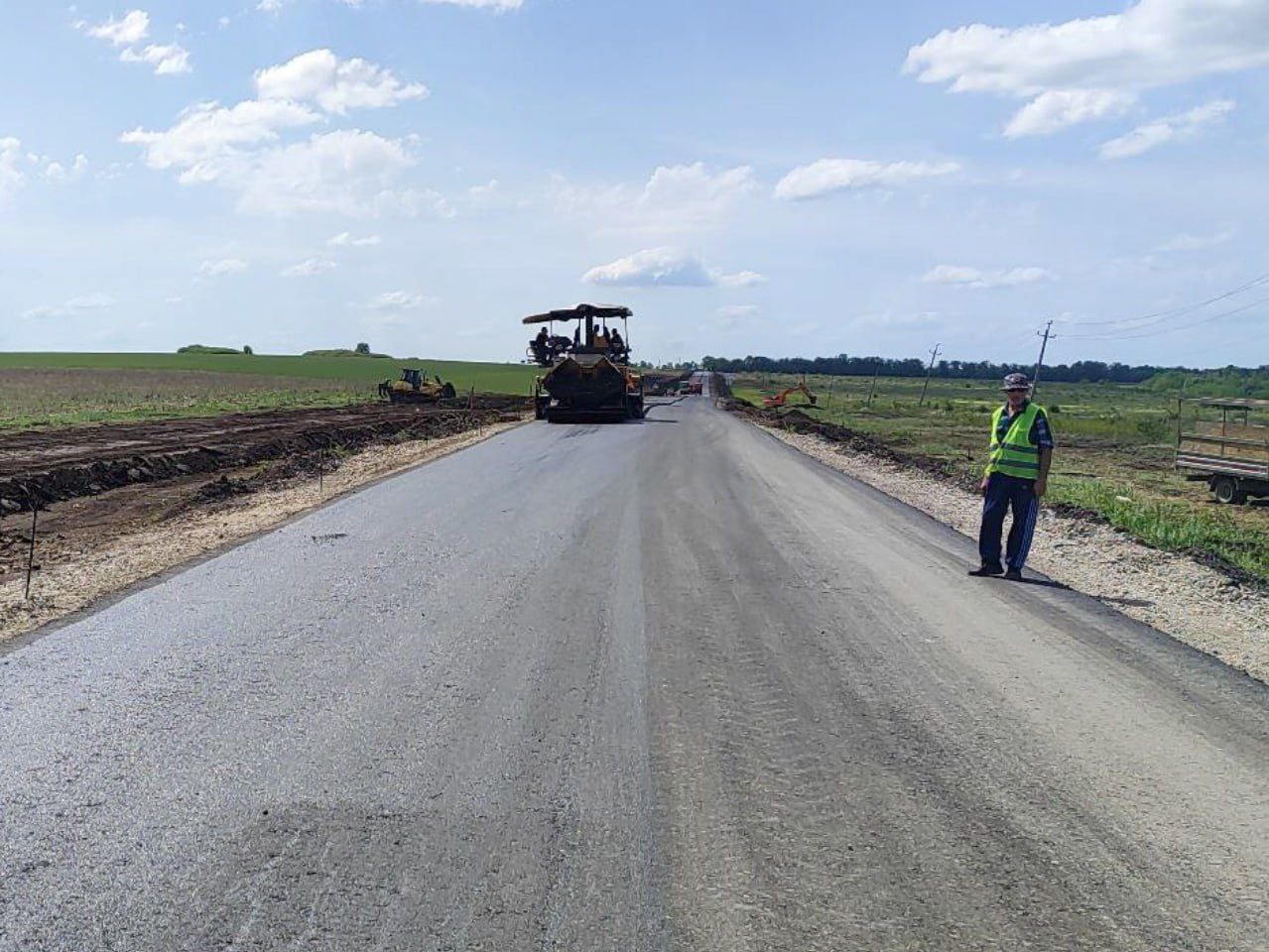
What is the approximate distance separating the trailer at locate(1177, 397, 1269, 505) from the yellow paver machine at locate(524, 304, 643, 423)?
1578 cm

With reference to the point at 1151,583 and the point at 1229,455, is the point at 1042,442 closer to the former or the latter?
the point at 1151,583

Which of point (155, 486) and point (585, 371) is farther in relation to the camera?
point (585, 371)

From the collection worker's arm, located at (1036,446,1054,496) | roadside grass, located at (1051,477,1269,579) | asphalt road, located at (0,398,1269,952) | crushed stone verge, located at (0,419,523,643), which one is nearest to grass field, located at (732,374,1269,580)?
roadside grass, located at (1051,477,1269,579)

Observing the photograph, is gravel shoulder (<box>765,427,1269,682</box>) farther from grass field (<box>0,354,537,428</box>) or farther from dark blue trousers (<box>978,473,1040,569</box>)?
grass field (<box>0,354,537,428</box>)

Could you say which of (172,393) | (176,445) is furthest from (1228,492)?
(172,393)

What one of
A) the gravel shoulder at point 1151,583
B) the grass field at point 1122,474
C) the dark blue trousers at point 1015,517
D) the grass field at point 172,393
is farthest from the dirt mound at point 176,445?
the grass field at point 1122,474

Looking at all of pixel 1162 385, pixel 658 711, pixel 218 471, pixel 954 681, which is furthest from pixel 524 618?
pixel 1162 385

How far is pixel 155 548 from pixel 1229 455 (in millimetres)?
17896

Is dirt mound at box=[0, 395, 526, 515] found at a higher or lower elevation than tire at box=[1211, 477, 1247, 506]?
higher

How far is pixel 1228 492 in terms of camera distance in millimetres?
20109

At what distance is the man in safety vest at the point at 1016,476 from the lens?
10.2 meters

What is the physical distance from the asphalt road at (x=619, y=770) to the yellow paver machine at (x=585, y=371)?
76.2ft

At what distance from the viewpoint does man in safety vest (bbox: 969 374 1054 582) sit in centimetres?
1025

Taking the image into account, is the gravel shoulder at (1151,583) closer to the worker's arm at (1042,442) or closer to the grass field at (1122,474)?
the grass field at (1122,474)
